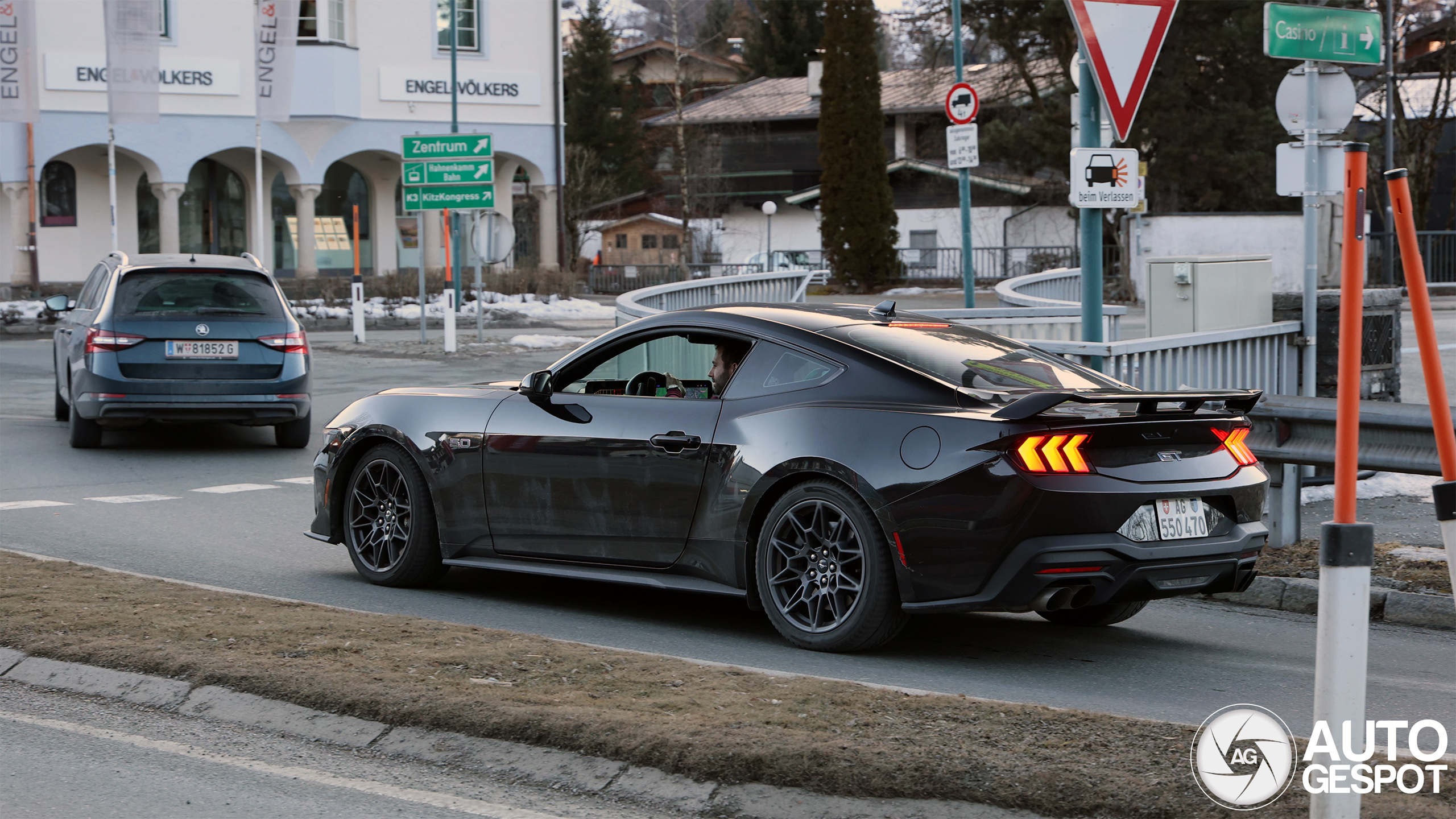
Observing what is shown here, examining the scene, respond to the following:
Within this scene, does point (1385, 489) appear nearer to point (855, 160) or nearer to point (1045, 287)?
point (1045, 287)

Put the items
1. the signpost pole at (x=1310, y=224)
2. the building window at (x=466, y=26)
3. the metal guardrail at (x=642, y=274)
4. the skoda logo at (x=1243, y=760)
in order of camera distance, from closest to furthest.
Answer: the skoda logo at (x=1243, y=760) → the signpost pole at (x=1310, y=224) → the building window at (x=466, y=26) → the metal guardrail at (x=642, y=274)

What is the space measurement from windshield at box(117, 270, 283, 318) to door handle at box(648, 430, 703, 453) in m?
7.94

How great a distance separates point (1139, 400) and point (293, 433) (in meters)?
10.0

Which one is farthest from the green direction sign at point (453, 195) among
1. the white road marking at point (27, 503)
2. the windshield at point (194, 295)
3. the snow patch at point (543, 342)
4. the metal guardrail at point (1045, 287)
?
the white road marking at point (27, 503)

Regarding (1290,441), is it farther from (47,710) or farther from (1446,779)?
(47,710)

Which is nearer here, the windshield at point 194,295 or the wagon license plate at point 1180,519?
the wagon license plate at point 1180,519

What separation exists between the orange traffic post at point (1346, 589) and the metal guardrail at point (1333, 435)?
4.28 m

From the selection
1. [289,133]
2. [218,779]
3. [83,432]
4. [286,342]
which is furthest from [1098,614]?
[289,133]

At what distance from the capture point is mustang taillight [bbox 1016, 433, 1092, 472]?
5906 millimetres

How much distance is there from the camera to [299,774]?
4.89 m

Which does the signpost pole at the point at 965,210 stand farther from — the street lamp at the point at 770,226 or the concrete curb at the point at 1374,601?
the street lamp at the point at 770,226

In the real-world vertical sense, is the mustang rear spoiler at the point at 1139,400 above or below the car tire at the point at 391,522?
above

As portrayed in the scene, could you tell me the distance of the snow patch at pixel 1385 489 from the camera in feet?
34.4

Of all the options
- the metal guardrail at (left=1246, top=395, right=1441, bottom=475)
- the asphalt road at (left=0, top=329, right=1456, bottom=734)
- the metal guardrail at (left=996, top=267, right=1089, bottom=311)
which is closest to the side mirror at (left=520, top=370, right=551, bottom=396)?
the asphalt road at (left=0, top=329, right=1456, bottom=734)
